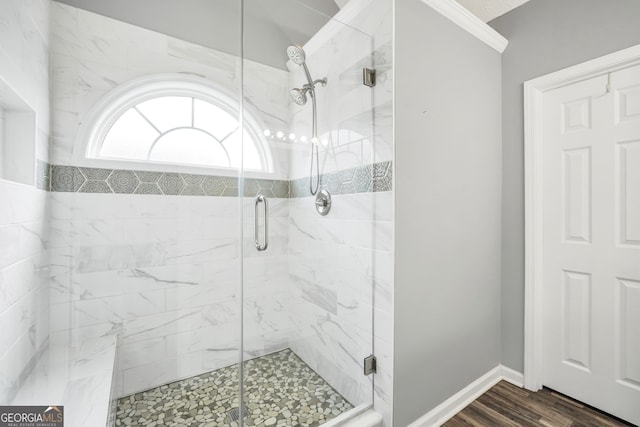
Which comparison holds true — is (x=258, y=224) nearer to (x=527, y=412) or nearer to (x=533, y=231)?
(x=533, y=231)

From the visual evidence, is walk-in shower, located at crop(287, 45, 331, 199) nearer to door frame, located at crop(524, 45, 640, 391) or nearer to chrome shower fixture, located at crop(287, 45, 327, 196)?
chrome shower fixture, located at crop(287, 45, 327, 196)

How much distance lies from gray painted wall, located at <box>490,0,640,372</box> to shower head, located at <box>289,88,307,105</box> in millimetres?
1458

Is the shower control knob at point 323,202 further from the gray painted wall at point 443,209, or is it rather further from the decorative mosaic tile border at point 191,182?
the gray painted wall at point 443,209

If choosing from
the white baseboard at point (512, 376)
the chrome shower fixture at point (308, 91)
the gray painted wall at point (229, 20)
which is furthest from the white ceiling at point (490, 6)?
the white baseboard at point (512, 376)

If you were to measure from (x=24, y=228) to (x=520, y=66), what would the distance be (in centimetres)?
299

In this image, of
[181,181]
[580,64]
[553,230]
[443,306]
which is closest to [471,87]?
[580,64]

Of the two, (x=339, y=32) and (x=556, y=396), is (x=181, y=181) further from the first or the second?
(x=556, y=396)

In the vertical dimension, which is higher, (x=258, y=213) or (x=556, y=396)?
(x=258, y=213)

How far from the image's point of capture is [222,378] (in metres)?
1.83

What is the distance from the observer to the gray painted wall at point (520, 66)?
1.63 metres

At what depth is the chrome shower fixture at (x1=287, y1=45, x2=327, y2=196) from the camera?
1.49m

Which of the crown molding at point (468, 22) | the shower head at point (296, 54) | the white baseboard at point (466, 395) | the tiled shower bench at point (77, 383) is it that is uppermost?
the crown molding at point (468, 22)

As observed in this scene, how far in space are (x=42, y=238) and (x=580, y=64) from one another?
3173 mm

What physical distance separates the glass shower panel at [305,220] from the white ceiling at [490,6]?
108cm
